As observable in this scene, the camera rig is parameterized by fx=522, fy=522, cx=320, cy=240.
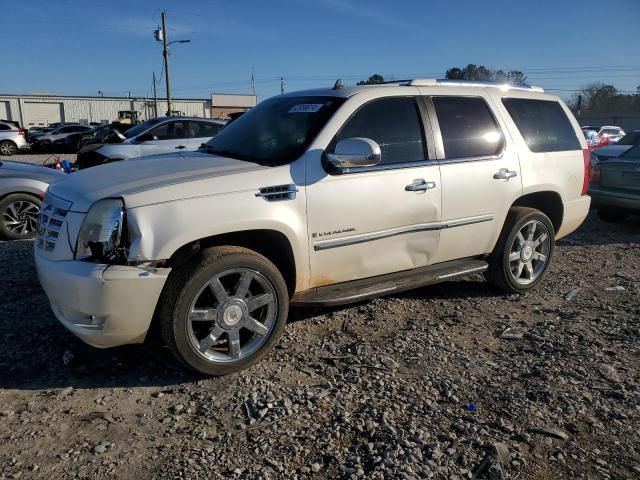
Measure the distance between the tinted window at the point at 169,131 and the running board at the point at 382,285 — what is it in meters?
9.33

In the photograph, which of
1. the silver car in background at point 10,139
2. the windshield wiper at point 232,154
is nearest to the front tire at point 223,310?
the windshield wiper at point 232,154

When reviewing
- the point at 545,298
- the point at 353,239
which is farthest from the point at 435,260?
the point at 545,298

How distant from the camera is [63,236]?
3104mm

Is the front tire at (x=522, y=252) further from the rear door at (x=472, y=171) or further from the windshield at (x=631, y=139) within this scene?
the windshield at (x=631, y=139)

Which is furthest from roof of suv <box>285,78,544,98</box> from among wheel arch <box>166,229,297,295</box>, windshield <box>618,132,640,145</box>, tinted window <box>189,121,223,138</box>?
tinted window <box>189,121,223,138</box>

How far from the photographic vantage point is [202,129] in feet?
40.6

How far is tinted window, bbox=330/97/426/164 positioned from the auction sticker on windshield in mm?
310

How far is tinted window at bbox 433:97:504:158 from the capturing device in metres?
4.24

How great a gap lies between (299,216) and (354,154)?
1.80 ft

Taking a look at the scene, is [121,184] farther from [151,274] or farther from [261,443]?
[261,443]

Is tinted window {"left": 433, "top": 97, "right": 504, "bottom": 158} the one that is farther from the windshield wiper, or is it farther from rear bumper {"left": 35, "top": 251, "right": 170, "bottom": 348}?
rear bumper {"left": 35, "top": 251, "right": 170, "bottom": 348}

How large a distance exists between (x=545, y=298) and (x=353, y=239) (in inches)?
89.9

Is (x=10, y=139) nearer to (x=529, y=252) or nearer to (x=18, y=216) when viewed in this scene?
(x=18, y=216)

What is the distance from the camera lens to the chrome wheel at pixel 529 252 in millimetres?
4863
